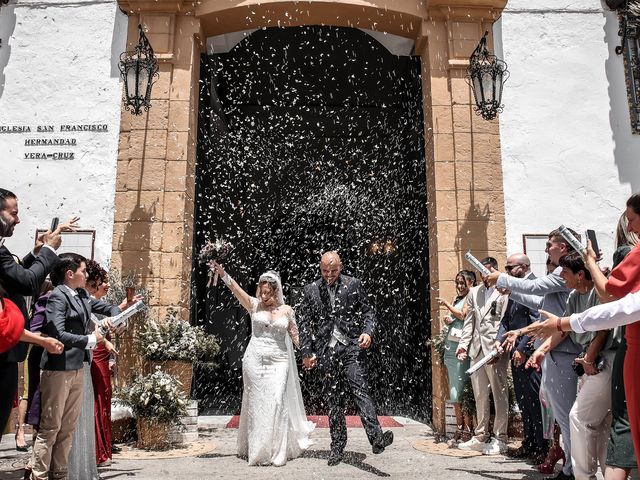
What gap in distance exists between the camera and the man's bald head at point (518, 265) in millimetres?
5504

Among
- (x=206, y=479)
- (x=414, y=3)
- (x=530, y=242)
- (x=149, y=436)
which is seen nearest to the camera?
(x=206, y=479)

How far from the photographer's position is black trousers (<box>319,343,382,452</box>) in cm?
531

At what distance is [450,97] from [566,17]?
201 cm

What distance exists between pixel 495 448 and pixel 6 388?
4.40m

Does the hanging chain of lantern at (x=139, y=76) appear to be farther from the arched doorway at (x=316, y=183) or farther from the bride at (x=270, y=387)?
the bride at (x=270, y=387)

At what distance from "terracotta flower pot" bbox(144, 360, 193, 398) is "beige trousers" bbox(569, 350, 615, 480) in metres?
4.34

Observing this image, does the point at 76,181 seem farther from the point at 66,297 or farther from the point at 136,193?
the point at 66,297

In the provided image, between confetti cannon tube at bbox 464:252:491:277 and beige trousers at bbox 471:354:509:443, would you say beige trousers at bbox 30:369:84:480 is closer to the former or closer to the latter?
confetti cannon tube at bbox 464:252:491:277

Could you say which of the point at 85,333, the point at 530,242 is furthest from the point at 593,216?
the point at 85,333

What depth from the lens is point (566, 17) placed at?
810cm

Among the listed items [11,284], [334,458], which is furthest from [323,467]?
[11,284]

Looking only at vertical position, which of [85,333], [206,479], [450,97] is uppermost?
[450,97]

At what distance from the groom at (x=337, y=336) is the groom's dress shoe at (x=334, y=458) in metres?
0.04

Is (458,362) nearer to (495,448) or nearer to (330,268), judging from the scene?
(495,448)
